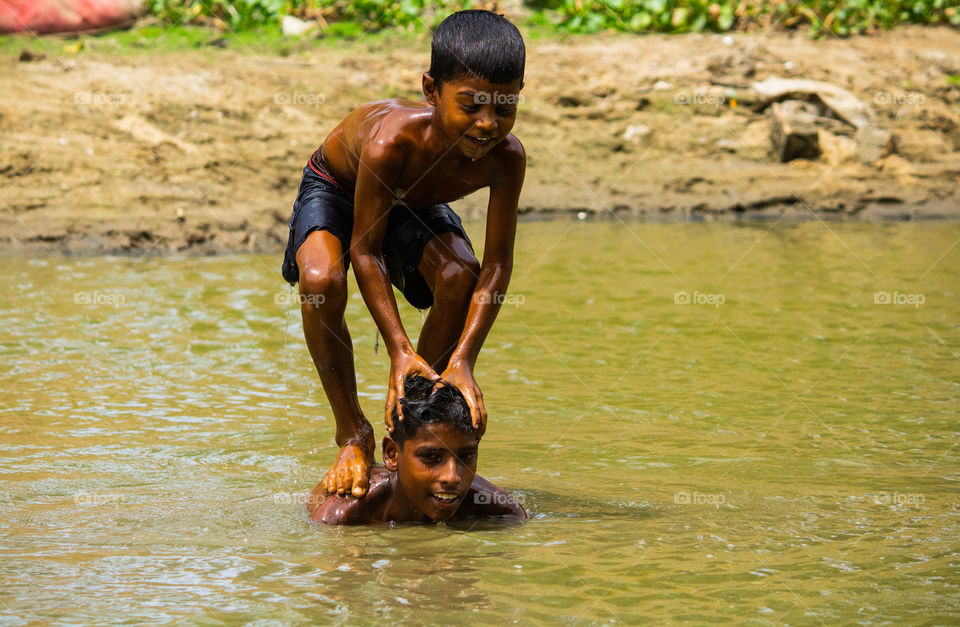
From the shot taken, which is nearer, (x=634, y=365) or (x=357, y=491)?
(x=357, y=491)

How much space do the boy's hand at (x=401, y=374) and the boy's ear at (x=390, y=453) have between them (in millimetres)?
161

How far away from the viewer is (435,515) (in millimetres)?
3660

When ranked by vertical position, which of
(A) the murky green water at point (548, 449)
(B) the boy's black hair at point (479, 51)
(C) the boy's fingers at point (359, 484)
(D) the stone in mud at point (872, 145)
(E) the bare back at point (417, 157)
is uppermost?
(B) the boy's black hair at point (479, 51)

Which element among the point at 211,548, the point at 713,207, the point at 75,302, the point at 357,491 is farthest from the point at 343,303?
the point at 713,207

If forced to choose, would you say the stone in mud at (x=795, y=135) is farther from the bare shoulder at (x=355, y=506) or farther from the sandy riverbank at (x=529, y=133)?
the bare shoulder at (x=355, y=506)

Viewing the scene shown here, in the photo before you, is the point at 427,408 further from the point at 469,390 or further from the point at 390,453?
the point at 390,453

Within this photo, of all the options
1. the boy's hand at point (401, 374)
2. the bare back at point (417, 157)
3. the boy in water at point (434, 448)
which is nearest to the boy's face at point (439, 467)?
the boy in water at point (434, 448)

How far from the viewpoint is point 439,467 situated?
3598 millimetres

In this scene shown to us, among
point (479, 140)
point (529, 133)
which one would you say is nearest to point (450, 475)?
point (479, 140)

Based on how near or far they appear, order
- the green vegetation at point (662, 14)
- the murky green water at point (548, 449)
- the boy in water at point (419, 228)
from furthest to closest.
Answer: the green vegetation at point (662, 14) → the boy in water at point (419, 228) → the murky green water at point (548, 449)

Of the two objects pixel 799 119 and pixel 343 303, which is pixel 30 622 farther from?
pixel 799 119

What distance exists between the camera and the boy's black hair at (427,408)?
3.58 m

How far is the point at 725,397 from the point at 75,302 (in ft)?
13.8

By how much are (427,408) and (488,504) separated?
522 millimetres
